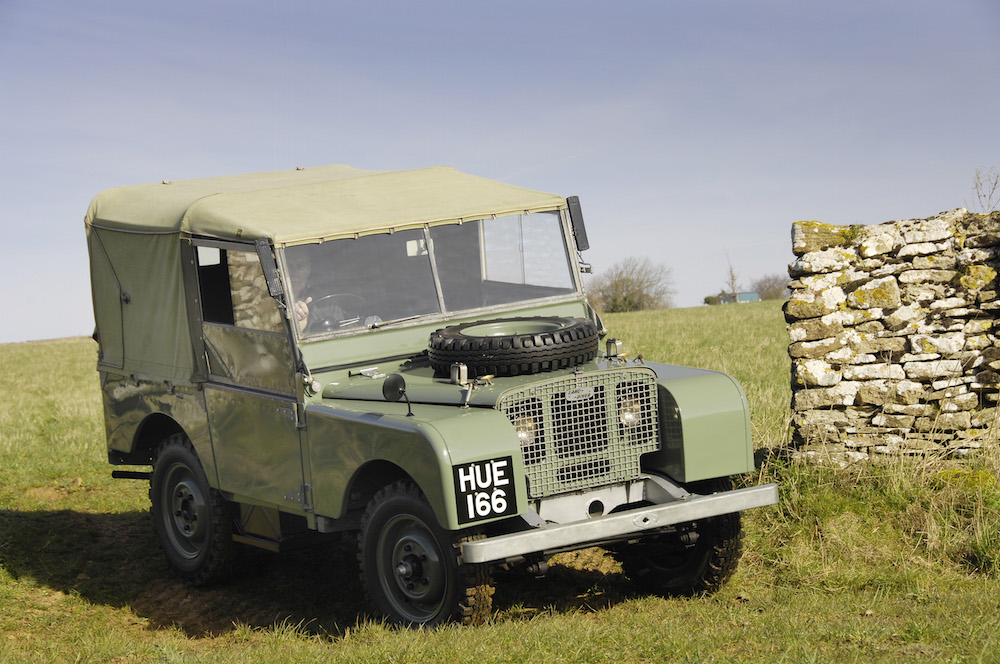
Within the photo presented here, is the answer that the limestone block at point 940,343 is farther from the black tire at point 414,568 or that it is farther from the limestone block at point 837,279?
the black tire at point 414,568

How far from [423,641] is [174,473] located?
150 inches

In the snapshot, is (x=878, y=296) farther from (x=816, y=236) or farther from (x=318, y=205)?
(x=318, y=205)

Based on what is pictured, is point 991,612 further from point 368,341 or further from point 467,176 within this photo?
point 467,176

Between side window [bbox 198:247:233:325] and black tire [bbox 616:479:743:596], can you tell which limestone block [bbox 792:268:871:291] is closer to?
black tire [bbox 616:479:743:596]

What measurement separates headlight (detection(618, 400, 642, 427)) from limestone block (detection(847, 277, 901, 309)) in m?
3.15

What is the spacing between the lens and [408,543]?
19.5 ft

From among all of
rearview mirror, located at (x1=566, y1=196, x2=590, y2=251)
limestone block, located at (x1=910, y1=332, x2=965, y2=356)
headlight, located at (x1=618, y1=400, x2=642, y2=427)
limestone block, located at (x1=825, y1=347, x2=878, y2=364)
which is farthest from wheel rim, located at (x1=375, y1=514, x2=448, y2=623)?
Answer: limestone block, located at (x1=910, y1=332, x2=965, y2=356)

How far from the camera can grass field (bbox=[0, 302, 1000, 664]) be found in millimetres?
5305

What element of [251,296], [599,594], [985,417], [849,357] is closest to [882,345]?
[849,357]

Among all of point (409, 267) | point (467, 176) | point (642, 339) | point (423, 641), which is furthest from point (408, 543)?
point (642, 339)

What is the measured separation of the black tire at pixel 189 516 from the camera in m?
7.90

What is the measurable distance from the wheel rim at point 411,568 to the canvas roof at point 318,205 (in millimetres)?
A: 1946

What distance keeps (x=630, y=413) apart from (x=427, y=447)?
1.37 meters

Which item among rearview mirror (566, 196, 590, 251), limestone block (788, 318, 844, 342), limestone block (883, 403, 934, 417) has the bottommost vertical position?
limestone block (883, 403, 934, 417)
